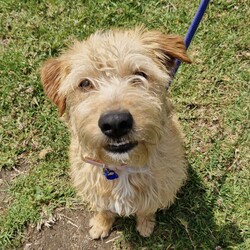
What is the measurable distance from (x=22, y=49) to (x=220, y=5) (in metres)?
2.61

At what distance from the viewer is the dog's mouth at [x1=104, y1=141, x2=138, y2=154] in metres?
2.92

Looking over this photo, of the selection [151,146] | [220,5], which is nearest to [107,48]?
[151,146]

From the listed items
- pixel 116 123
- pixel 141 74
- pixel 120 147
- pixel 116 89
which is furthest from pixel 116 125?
pixel 141 74

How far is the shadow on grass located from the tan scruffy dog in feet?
2.32

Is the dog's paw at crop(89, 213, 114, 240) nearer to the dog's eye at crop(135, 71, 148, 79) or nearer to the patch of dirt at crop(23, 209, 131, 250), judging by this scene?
the patch of dirt at crop(23, 209, 131, 250)

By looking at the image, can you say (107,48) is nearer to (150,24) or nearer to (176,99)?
(176,99)

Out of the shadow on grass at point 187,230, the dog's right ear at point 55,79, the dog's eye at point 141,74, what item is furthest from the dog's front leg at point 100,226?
the dog's eye at point 141,74

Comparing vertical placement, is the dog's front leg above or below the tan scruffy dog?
below

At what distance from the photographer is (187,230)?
445 centimetres

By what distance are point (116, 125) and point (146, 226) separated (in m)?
1.94

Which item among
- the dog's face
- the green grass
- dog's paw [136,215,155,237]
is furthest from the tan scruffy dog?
the green grass

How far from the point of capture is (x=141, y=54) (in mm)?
3186

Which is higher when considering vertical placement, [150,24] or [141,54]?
[141,54]

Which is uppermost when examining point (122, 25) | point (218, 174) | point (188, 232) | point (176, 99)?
point (122, 25)
